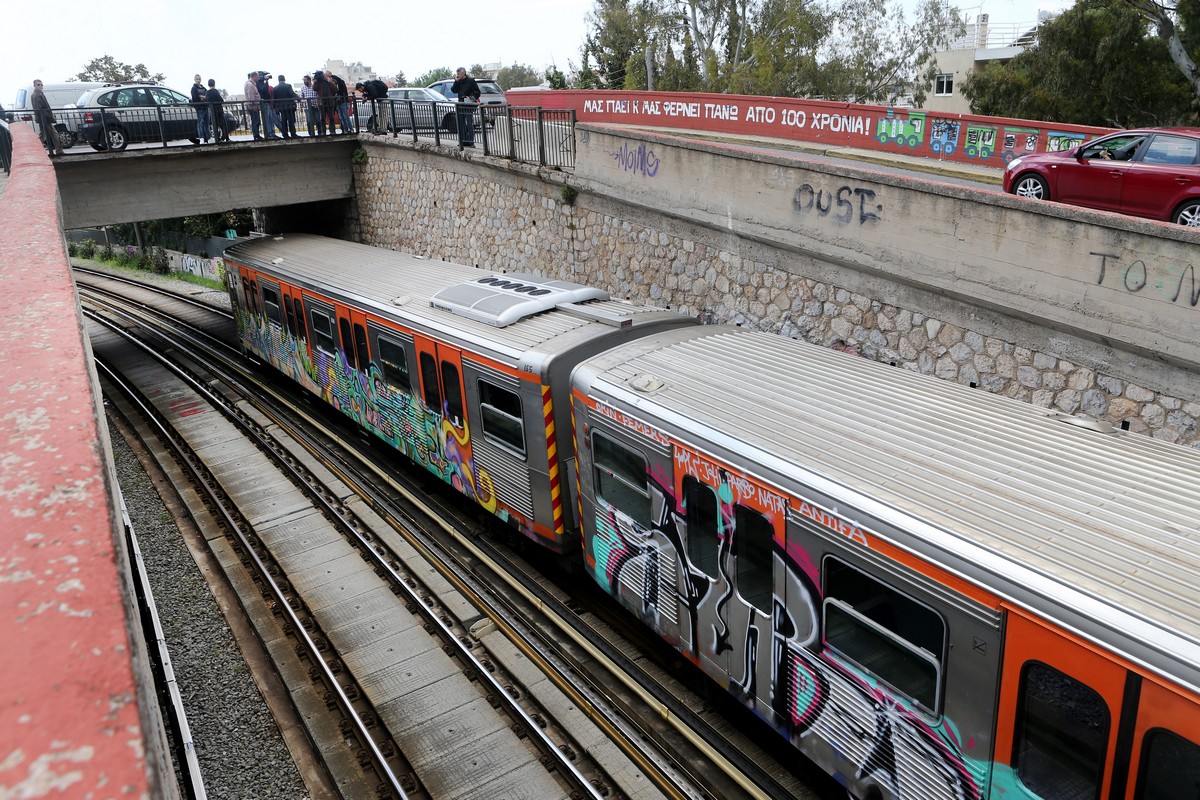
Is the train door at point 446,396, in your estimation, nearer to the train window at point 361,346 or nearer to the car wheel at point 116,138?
the train window at point 361,346

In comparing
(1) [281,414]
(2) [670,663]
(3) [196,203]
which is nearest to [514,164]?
(1) [281,414]

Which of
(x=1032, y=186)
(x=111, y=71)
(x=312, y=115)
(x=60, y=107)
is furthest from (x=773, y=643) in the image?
(x=111, y=71)

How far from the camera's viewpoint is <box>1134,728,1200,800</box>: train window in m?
3.76

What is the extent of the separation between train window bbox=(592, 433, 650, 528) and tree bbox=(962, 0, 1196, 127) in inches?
769

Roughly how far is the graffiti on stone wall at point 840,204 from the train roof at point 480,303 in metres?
2.92

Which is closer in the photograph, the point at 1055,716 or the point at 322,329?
the point at 1055,716

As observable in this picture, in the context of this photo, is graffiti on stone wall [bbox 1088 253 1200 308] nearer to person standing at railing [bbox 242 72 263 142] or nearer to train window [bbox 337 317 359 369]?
train window [bbox 337 317 359 369]

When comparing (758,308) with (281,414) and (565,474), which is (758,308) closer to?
(565,474)

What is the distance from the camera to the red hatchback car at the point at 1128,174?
969 cm

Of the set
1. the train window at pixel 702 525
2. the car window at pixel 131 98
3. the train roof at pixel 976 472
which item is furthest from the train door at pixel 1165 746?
the car window at pixel 131 98

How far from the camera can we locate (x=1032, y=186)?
11.5 meters

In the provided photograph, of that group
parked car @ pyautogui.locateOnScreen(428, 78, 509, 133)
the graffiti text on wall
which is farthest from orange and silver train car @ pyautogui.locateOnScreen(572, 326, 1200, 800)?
the graffiti text on wall

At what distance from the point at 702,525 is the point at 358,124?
20.8 meters

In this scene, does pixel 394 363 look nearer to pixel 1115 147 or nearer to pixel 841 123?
pixel 1115 147
